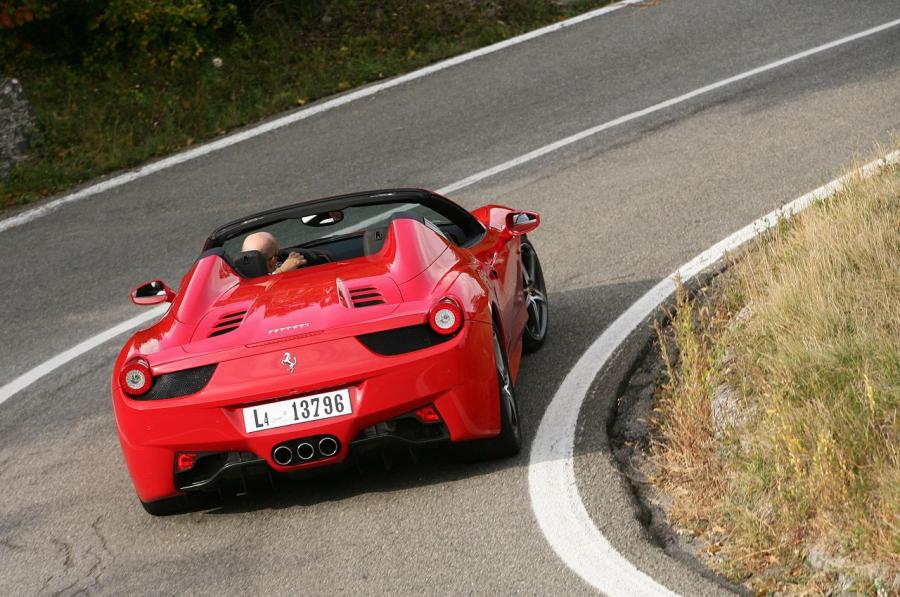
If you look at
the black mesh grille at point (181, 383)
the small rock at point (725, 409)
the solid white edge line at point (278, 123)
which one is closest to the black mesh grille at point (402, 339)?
the black mesh grille at point (181, 383)

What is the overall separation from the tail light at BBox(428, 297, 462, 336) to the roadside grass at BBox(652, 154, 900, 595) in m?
1.09

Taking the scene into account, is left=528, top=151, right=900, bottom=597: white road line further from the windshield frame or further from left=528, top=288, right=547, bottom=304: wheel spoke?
the windshield frame

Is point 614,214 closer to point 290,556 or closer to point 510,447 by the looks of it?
point 510,447

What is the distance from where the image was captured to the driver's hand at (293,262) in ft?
22.5

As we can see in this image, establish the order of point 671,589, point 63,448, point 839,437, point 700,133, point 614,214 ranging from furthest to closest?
point 700,133
point 614,214
point 63,448
point 839,437
point 671,589

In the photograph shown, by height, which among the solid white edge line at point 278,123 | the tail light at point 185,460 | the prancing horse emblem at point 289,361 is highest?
the prancing horse emblem at point 289,361

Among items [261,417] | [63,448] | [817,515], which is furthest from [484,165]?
[817,515]

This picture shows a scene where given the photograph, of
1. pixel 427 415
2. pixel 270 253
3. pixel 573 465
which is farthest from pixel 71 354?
pixel 573 465

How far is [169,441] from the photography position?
562 cm

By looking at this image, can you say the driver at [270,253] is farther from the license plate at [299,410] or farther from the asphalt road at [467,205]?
the license plate at [299,410]

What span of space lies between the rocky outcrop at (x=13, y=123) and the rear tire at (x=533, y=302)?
277 inches

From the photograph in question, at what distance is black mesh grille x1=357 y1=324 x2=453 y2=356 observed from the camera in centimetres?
561

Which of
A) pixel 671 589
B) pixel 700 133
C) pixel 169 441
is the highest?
pixel 169 441

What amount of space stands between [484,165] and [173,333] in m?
6.25
